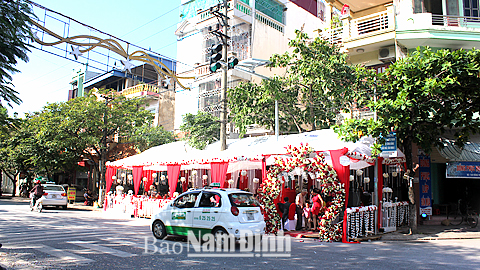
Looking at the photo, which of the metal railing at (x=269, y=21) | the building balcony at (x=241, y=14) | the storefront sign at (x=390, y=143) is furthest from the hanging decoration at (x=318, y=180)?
the metal railing at (x=269, y=21)

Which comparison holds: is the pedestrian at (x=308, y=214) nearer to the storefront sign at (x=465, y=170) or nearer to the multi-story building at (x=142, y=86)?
the storefront sign at (x=465, y=170)

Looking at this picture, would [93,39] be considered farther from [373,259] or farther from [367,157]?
[373,259]

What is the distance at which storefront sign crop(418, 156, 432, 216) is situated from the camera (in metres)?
15.9

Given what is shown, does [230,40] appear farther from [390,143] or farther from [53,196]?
[390,143]

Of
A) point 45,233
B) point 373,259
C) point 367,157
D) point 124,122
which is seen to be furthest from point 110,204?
point 373,259

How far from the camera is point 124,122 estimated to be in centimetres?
2572

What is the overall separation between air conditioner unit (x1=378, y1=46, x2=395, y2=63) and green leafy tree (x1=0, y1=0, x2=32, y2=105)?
1581 cm

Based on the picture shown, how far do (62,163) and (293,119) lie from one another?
18.9 meters

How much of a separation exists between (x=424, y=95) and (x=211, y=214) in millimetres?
8021

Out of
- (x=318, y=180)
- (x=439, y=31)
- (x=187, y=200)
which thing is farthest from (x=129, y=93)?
(x=439, y=31)

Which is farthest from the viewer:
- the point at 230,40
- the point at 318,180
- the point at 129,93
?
the point at 129,93

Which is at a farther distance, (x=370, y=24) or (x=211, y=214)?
(x=370, y=24)

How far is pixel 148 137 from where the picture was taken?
86.5 ft

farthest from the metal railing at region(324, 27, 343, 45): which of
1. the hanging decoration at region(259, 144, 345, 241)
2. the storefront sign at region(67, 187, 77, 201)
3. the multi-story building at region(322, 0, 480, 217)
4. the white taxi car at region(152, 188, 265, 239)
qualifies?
the storefront sign at region(67, 187, 77, 201)
